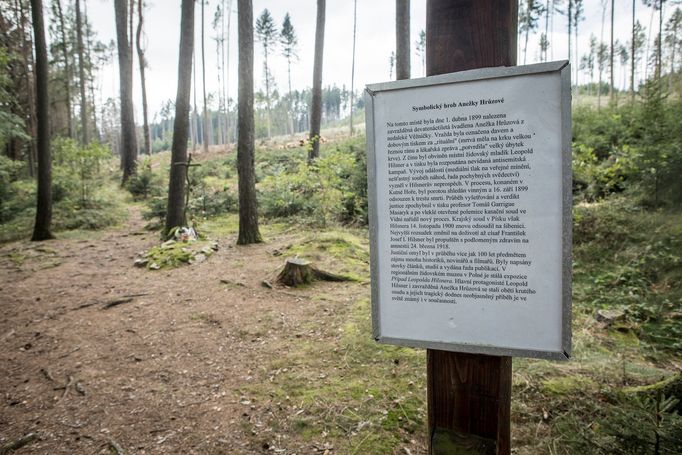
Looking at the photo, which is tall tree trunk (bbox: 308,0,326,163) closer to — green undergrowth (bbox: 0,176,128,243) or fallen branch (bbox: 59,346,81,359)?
green undergrowth (bbox: 0,176,128,243)

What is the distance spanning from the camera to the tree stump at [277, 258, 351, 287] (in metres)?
6.07

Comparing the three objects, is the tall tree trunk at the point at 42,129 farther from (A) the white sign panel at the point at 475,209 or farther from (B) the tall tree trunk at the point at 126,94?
(A) the white sign panel at the point at 475,209

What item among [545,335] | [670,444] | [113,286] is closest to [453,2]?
[545,335]

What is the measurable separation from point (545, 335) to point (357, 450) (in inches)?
62.4

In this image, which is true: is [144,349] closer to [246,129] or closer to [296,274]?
[296,274]

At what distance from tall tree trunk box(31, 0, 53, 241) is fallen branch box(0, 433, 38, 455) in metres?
9.30

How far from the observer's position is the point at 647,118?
7.24 m

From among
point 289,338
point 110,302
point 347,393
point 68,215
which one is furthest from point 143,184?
point 347,393

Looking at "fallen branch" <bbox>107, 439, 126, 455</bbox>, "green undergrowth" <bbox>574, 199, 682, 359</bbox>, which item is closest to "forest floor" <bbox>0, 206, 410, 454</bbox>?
"fallen branch" <bbox>107, 439, 126, 455</bbox>

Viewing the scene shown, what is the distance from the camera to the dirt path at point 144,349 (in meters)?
2.97

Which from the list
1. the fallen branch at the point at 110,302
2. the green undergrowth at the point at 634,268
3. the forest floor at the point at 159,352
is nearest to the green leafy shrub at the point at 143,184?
the forest floor at the point at 159,352

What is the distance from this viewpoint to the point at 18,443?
9.20ft

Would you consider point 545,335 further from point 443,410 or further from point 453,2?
point 453,2

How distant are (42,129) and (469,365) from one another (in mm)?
12156
